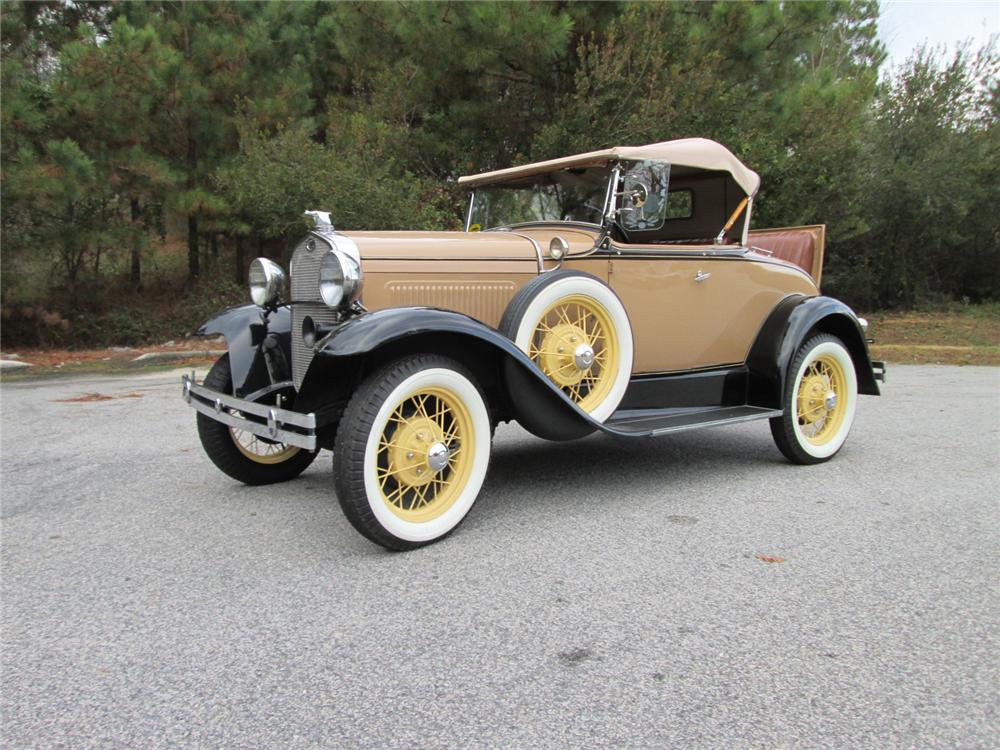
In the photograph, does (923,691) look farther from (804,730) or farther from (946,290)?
(946,290)

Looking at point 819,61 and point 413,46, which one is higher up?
point 819,61

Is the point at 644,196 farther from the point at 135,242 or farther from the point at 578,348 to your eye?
the point at 135,242

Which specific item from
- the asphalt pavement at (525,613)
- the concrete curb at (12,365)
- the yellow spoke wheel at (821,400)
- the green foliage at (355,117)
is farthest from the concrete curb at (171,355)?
the yellow spoke wheel at (821,400)

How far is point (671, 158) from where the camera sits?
440 cm

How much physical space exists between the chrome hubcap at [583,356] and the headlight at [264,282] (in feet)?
5.63

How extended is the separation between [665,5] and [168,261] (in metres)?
10.1

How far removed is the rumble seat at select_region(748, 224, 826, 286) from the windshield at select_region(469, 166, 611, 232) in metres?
1.70

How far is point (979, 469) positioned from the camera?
14.6ft

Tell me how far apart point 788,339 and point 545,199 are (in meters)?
1.78

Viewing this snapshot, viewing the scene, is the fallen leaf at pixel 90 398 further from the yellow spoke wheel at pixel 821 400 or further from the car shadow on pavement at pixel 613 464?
the yellow spoke wheel at pixel 821 400

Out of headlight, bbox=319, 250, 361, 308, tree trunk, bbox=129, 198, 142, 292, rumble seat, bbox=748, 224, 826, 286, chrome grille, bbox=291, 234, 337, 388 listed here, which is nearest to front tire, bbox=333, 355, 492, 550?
headlight, bbox=319, 250, 361, 308

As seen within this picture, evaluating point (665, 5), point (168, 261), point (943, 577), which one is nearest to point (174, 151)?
point (168, 261)

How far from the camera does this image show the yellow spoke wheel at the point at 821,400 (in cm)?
474

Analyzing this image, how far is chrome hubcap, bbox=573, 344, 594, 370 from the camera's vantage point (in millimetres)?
3820
